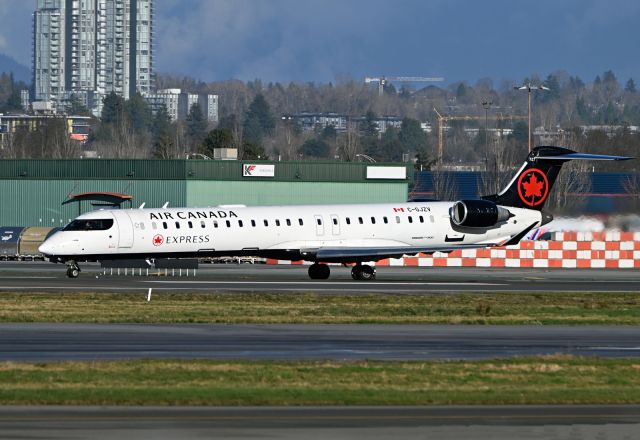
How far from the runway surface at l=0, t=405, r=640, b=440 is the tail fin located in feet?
115

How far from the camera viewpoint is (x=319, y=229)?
173 ft

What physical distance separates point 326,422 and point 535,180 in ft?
125

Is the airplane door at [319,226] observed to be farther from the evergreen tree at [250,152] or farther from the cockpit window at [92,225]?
the evergreen tree at [250,152]

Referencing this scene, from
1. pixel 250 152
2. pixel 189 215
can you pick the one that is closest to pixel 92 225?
pixel 189 215

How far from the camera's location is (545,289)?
47.3 meters

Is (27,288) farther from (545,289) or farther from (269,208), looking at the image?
(545,289)

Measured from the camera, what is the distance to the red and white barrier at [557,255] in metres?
63.4

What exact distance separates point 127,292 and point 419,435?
84.2 ft

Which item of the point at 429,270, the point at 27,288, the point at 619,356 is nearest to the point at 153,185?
the point at 429,270

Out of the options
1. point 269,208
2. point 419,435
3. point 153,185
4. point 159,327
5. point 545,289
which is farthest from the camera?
point 153,185

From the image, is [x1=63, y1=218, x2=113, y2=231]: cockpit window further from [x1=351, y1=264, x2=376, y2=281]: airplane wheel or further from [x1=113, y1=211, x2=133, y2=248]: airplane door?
[x1=351, y1=264, x2=376, y2=281]: airplane wheel

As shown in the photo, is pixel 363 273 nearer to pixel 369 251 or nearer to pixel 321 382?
pixel 369 251

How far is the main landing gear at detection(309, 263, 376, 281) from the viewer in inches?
2066

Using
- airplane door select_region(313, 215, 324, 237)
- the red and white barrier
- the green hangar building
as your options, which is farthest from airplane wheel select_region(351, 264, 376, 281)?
the green hangar building
